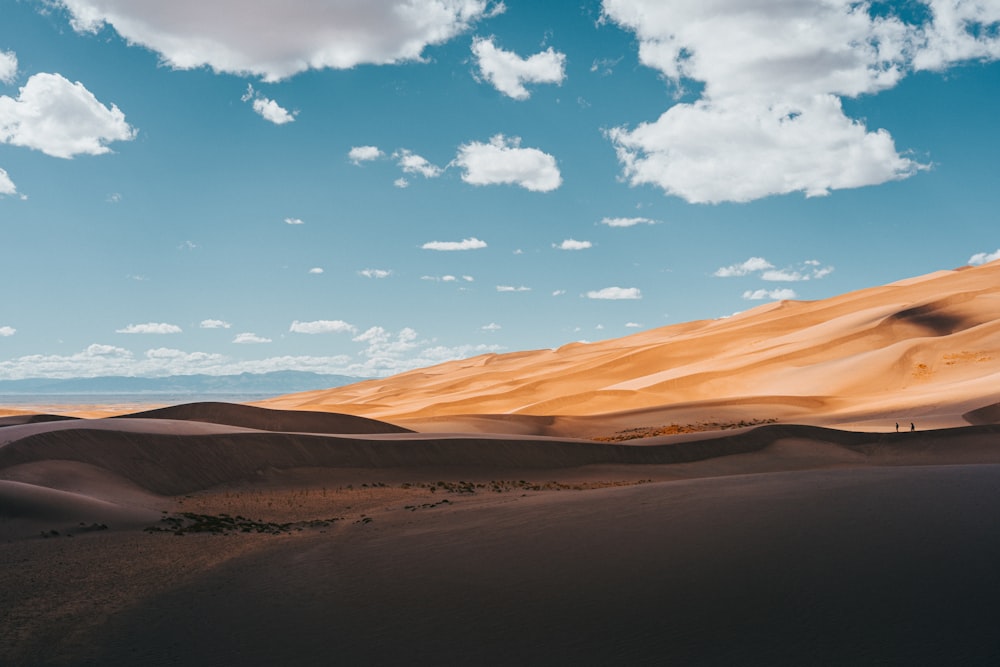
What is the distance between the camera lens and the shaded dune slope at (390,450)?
18.4 metres

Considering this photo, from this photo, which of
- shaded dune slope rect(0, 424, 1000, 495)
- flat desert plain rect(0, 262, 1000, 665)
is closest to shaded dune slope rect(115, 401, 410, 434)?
shaded dune slope rect(0, 424, 1000, 495)

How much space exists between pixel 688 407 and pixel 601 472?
1779cm

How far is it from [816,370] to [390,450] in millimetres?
32545

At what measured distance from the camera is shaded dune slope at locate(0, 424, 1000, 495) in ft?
60.5

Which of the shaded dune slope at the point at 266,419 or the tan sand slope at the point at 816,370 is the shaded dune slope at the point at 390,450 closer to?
the tan sand slope at the point at 816,370

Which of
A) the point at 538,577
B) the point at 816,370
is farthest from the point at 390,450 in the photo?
the point at 816,370

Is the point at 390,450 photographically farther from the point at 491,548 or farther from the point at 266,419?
the point at 491,548

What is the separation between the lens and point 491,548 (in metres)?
10.2

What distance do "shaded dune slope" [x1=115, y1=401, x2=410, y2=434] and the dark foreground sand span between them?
1399 centimetres

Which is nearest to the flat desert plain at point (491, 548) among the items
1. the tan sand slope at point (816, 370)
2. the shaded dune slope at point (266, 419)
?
the shaded dune slope at point (266, 419)

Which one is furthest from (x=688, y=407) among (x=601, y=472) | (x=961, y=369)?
(x=601, y=472)

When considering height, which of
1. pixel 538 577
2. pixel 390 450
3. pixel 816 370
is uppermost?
pixel 816 370

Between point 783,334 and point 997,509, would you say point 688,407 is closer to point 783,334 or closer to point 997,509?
point 997,509

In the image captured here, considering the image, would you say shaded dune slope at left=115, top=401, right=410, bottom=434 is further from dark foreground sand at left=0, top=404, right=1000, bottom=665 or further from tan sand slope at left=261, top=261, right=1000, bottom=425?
dark foreground sand at left=0, top=404, right=1000, bottom=665
